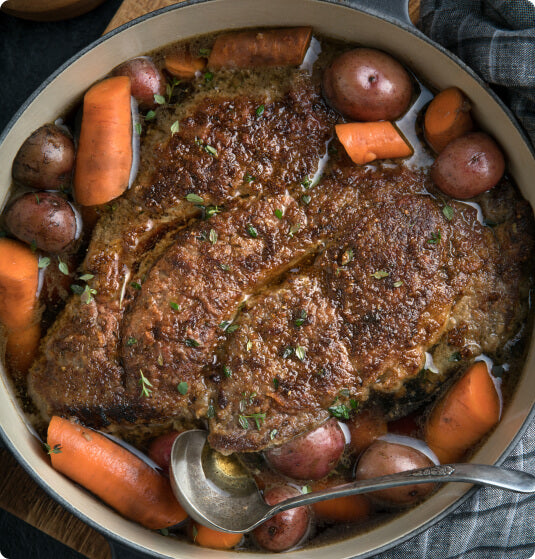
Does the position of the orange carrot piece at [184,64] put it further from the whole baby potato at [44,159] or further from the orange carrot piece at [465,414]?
the orange carrot piece at [465,414]

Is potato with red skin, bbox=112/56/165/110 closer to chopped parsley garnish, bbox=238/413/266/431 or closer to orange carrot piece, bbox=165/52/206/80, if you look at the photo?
orange carrot piece, bbox=165/52/206/80

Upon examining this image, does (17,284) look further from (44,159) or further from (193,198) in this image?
(193,198)

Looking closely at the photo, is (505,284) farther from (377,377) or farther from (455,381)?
(377,377)

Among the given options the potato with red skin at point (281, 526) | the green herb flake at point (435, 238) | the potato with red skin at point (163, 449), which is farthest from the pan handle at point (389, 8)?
the potato with red skin at point (281, 526)

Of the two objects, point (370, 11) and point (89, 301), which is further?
point (89, 301)

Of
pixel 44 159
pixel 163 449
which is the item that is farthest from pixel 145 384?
pixel 44 159

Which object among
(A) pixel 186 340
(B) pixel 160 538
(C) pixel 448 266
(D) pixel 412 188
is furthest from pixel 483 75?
(B) pixel 160 538
